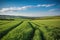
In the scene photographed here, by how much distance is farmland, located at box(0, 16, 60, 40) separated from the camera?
8.75 ft

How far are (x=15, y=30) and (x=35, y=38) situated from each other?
459 millimetres

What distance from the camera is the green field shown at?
8.75 ft

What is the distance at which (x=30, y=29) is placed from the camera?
9.18 ft

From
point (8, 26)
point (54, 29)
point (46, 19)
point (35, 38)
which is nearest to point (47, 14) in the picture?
point (46, 19)

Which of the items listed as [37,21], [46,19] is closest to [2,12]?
[37,21]

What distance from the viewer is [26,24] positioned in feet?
9.38

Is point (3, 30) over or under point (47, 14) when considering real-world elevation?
under

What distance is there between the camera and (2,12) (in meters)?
2.87

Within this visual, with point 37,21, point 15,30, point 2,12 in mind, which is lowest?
point 15,30

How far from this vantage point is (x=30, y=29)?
2.80m

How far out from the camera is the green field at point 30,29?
2.67m

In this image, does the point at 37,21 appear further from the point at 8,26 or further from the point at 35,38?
the point at 8,26

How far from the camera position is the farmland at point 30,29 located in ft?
8.75

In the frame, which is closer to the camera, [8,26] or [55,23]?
[8,26]
